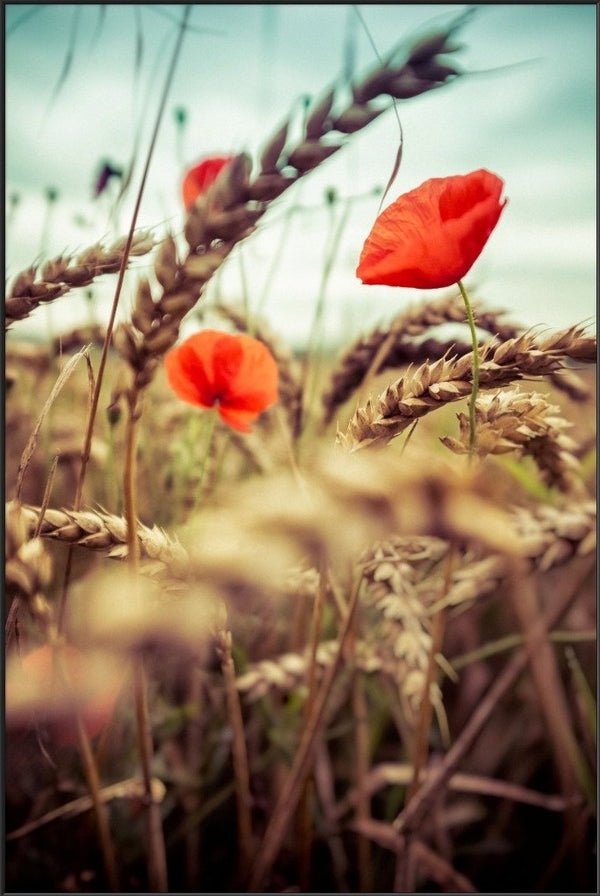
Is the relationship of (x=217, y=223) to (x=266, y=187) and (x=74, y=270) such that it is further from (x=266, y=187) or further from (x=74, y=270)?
(x=74, y=270)

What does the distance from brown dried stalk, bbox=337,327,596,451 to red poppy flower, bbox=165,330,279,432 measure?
0.37ft

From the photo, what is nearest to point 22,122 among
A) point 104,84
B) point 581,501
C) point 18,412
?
point 104,84

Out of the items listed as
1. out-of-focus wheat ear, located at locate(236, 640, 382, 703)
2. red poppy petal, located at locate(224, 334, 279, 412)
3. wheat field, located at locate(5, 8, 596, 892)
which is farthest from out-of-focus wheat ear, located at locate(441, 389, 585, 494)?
out-of-focus wheat ear, located at locate(236, 640, 382, 703)

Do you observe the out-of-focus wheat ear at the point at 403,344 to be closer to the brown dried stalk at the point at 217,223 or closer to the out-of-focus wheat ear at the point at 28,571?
the brown dried stalk at the point at 217,223

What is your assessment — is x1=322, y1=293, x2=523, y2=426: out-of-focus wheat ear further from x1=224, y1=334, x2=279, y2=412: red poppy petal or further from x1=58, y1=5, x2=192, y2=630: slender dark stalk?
x1=58, y1=5, x2=192, y2=630: slender dark stalk

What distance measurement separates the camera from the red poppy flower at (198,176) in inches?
20.4

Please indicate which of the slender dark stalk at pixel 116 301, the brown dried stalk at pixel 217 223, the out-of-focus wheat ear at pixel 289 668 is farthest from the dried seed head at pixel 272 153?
the out-of-focus wheat ear at pixel 289 668

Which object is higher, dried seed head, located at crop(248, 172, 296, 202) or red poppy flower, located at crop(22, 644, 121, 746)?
dried seed head, located at crop(248, 172, 296, 202)

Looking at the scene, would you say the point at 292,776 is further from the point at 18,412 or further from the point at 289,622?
the point at 18,412

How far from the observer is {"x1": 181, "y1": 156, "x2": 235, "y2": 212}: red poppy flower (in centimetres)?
52

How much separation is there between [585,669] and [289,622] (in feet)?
1.20

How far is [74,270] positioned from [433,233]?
0.22m

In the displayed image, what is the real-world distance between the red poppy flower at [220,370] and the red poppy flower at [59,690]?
0.19 metres

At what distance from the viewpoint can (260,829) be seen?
0.67 m
